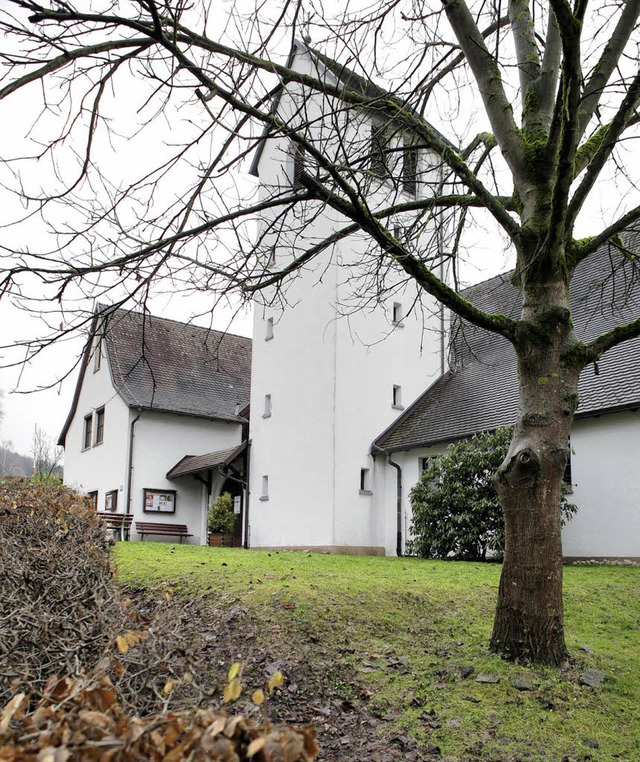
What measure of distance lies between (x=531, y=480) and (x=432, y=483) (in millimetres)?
10375

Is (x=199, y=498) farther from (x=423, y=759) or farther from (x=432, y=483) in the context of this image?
(x=423, y=759)

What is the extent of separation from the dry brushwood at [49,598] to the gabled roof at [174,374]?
64.2 ft

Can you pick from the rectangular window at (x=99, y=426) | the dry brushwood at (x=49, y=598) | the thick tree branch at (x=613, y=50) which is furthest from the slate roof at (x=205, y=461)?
the thick tree branch at (x=613, y=50)

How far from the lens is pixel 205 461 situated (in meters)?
25.5

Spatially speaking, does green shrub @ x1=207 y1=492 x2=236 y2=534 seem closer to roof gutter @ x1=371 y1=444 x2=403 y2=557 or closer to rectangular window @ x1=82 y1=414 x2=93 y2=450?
roof gutter @ x1=371 y1=444 x2=403 y2=557

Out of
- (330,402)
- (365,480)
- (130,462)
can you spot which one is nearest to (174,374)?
(130,462)

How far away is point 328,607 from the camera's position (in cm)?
723

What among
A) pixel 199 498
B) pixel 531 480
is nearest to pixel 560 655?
pixel 531 480

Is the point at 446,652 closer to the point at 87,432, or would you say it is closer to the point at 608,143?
the point at 608,143

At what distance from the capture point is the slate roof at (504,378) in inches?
584

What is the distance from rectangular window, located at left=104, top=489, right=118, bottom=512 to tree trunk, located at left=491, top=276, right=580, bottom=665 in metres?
22.9

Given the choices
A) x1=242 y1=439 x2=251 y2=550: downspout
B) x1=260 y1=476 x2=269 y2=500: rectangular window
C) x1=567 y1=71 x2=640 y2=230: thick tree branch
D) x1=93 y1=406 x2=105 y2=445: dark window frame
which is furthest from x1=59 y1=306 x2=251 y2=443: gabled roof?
x1=567 y1=71 x2=640 y2=230: thick tree branch

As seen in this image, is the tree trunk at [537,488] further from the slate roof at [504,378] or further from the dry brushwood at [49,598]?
the slate roof at [504,378]

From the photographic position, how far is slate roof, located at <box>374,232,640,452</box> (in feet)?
48.7
